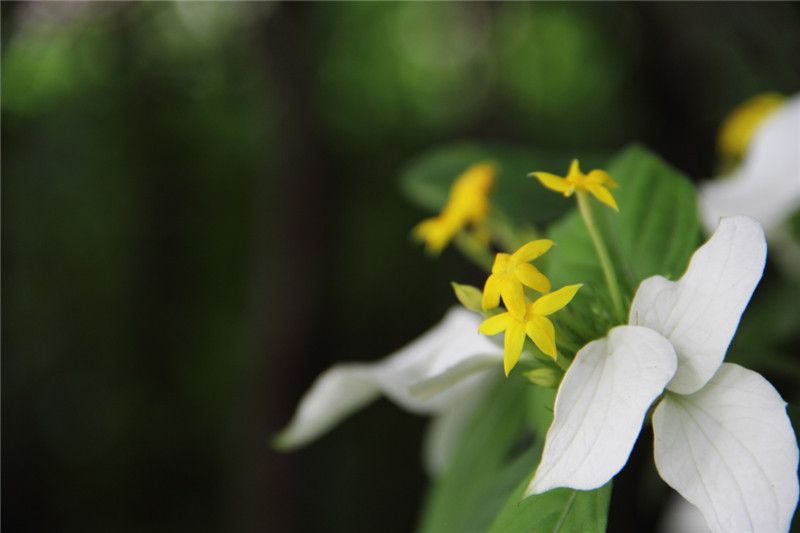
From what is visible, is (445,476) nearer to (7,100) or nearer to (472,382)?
(472,382)

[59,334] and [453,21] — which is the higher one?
[453,21]

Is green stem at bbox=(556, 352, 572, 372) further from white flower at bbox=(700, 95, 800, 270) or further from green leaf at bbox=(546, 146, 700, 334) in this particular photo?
white flower at bbox=(700, 95, 800, 270)

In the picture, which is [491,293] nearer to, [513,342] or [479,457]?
[513,342]

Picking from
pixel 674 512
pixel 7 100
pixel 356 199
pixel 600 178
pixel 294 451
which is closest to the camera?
pixel 600 178

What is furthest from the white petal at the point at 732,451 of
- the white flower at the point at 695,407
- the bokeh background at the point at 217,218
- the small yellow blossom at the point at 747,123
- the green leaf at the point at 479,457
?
the bokeh background at the point at 217,218

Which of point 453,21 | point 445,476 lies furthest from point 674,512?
point 453,21

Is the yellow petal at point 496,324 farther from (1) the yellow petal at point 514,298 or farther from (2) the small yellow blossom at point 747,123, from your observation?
(2) the small yellow blossom at point 747,123

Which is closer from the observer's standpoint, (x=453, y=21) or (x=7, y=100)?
(x=7, y=100)
